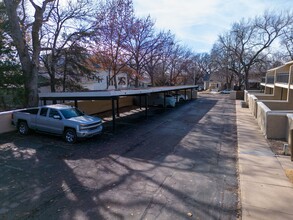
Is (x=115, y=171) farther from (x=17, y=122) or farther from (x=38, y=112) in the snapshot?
(x=17, y=122)

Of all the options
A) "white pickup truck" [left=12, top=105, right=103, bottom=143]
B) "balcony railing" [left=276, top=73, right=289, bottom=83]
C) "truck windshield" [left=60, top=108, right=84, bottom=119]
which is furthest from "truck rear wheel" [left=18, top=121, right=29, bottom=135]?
"balcony railing" [left=276, top=73, right=289, bottom=83]

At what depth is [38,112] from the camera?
11188mm

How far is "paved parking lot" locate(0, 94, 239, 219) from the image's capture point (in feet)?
15.5

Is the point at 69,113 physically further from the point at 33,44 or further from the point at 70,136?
the point at 33,44

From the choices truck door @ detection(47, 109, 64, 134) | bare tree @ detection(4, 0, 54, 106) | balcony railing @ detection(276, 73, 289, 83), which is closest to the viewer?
truck door @ detection(47, 109, 64, 134)

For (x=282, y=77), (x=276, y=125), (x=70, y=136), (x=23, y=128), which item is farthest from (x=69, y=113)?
(x=282, y=77)

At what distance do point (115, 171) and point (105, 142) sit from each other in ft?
12.3

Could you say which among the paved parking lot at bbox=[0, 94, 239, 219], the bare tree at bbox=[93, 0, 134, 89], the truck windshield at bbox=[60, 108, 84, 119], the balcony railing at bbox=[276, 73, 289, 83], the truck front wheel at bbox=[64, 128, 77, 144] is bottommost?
the paved parking lot at bbox=[0, 94, 239, 219]

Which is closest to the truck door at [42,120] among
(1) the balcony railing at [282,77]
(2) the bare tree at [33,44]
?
(2) the bare tree at [33,44]

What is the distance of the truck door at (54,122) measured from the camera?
10313 millimetres

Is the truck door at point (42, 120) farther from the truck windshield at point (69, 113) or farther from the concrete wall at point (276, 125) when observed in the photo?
the concrete wall at point (276, 125)

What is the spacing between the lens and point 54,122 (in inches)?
411

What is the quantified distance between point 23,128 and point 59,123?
2.87 m

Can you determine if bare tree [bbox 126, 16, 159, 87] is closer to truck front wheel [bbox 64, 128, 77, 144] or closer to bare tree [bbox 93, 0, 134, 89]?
bare tree [bbox 93, 0, 134, 89]
